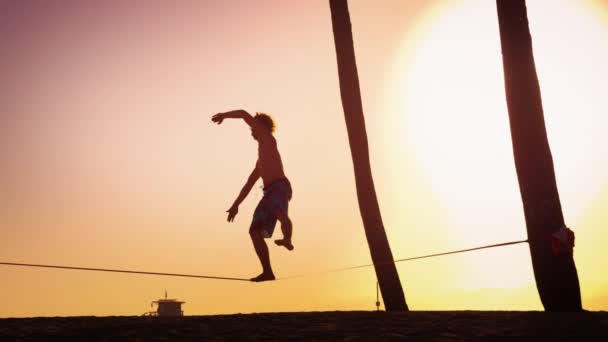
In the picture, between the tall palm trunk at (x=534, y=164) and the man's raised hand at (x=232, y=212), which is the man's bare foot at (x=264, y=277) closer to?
the man's raised hand at (x=232, y=212)

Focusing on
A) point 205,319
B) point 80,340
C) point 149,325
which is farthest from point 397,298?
point 80,340

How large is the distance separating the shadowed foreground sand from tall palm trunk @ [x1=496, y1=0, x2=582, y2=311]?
4.59 ft

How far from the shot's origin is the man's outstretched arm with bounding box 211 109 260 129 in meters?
11.2

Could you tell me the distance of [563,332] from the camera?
7707 mm

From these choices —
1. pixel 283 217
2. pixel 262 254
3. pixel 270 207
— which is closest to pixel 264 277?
pixel 262 254

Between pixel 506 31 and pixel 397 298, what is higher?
pixel 506 31

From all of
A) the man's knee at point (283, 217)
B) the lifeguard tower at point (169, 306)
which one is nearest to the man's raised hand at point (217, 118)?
the man's knee at point (283, 217)

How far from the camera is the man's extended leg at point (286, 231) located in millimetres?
11648

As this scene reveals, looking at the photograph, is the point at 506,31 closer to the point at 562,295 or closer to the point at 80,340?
the point at 562,295

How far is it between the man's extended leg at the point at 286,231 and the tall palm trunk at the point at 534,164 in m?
3.14

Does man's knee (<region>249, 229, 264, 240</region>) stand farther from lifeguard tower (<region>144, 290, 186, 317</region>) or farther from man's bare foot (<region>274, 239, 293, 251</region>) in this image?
lifeguard tower (<region>144, 290, 186, 317</region>)

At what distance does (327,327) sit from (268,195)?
341cm

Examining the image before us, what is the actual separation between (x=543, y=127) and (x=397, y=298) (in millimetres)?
3830

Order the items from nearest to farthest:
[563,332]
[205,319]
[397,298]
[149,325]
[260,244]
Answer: [563,332]
[149,325]
[205,319]
[260,244]
[397,298]
